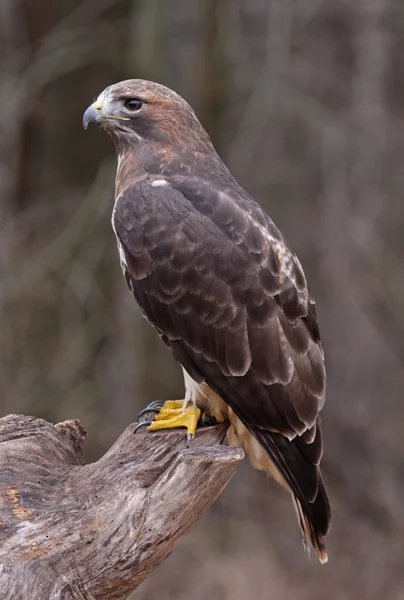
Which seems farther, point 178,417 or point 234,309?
point 178,417

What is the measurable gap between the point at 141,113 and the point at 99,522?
6.62 feet

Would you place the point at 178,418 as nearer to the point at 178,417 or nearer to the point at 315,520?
the point at 178,417

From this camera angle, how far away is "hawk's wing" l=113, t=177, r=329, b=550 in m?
4.20

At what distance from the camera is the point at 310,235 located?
8648mm

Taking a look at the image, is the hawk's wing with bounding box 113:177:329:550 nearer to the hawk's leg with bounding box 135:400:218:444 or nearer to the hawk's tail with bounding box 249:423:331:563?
the hawk's tail with bounding box 249:423:331:563

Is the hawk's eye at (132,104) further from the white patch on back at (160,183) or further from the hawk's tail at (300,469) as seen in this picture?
the hawk's tail at (300,469)

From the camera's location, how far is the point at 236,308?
13.8 feet

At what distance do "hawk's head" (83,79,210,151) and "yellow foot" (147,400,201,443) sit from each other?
4.23 ft

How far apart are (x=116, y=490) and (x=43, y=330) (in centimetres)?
520

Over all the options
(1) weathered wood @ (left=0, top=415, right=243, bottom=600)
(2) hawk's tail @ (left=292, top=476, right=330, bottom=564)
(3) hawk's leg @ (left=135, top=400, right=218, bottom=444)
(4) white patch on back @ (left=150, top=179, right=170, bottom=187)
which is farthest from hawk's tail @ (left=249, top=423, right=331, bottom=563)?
(4) white patch on back @ (left=150, top=179, right=170, bottom=187)

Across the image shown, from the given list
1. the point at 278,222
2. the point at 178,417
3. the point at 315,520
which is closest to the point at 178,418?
the point at 178,417

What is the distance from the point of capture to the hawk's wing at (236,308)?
13.8 ft

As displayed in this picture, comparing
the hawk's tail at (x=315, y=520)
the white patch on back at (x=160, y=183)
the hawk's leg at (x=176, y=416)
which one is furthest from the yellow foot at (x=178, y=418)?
the white patch on back at (x=160, y=183)

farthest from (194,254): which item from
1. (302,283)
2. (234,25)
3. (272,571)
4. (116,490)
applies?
(272,571)
